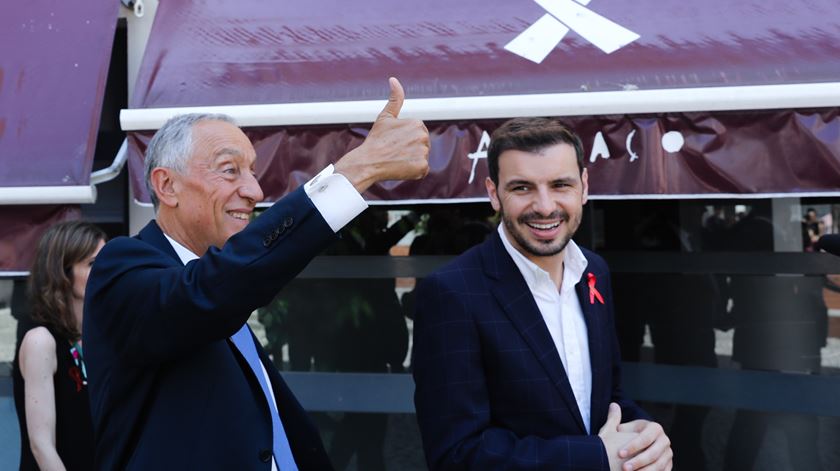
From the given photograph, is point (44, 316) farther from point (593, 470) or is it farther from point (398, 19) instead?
point (593, 470)

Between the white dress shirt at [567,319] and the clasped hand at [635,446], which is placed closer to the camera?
the clasped hand at [635,446]

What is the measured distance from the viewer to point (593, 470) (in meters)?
1.84

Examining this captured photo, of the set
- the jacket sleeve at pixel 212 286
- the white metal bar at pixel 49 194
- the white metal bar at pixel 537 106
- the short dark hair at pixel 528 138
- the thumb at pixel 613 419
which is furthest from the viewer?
the white metal bar at pixel 49 194

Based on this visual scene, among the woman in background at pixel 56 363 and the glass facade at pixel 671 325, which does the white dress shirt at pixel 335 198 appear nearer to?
the woman in background at pixel 56 363

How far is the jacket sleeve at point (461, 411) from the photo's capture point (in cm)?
185

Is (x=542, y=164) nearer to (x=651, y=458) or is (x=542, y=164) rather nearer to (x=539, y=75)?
(x=651, y=458)

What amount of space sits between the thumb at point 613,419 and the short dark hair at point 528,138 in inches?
25.2

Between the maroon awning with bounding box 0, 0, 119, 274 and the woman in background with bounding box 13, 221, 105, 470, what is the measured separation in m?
0.28

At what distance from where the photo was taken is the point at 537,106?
2.91 metres

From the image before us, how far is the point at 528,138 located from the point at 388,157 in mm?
635

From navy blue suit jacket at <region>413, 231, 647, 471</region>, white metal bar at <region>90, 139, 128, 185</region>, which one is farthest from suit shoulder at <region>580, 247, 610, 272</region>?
white metal bar at <region>90, 139, 128, 185</region>

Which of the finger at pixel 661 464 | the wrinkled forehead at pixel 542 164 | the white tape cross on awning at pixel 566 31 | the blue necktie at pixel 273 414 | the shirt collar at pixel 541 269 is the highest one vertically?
the white tape cross on awning at pixel 566 31

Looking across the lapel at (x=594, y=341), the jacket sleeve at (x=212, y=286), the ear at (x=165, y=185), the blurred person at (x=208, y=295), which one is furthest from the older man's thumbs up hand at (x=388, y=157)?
the lapel at (x=594, y=341)

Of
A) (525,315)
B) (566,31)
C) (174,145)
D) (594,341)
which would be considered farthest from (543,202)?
(566,31)
